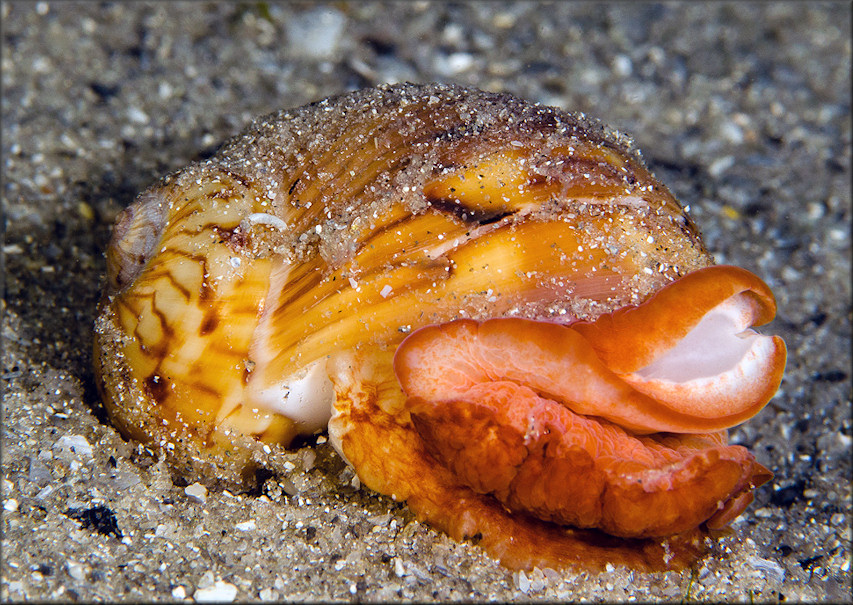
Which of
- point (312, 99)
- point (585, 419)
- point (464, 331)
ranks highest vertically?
point (464, 331)

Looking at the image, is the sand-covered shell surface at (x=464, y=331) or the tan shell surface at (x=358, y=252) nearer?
the sand-covered shell surface at (x=464, y=331)

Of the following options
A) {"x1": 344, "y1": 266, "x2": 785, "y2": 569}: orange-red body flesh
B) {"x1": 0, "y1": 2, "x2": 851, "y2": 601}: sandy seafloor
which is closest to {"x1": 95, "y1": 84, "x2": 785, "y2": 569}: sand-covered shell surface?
{"x1": 344, "y1": 266, "x2": 785, "y2": 569}: orange-red body flesh

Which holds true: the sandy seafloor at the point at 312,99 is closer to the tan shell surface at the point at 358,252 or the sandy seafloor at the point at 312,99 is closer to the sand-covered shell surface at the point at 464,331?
the sand-covered shell surface at the point at 464,331

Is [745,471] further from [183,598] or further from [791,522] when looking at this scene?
[183,598]

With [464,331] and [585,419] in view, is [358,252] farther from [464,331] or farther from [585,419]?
[585,419]

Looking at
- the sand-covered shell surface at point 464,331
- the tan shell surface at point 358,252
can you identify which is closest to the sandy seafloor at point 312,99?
the sand-covered shell surface at point 464,331

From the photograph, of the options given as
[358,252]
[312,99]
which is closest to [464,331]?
[358,252]

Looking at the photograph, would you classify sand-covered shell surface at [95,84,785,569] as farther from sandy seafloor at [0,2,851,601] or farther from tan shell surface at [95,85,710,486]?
sandy seafloor at [0,2,851,601]
